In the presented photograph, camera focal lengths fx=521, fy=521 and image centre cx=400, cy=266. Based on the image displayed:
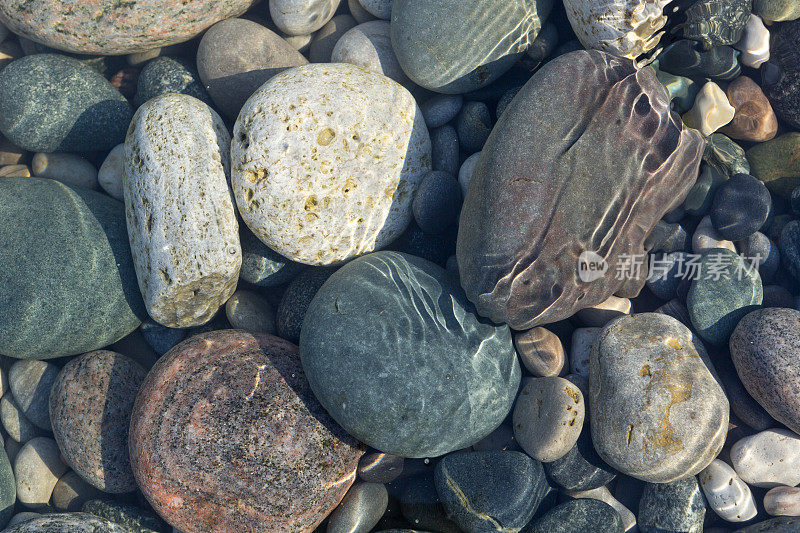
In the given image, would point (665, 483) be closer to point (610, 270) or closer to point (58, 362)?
point (610, 270)

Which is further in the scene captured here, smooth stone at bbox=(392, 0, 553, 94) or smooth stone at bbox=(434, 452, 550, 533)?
smooth stone at bbox=(392, 0, 553, 94)

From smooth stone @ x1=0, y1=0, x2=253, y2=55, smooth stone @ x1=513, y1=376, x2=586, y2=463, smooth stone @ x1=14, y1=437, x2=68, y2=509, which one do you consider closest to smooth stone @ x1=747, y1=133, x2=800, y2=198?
smooth stone @ x1=513, y1=376, x2=586, y2=463

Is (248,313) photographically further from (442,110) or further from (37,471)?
(442,110)

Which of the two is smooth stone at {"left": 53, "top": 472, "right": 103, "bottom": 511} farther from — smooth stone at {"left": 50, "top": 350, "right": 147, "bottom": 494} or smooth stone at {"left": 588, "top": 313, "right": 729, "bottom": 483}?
smooth stone at {"left": 588, "top": 313, "right": 729, "bottom": 483}

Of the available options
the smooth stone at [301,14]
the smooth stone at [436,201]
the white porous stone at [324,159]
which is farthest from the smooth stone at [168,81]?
the smooth stone at [436,201]

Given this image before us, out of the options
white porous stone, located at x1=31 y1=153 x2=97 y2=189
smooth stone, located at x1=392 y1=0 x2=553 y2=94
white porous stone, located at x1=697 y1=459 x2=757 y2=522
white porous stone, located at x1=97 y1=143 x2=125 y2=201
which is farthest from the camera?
white porous stone, located at x1=31 y1=153 x2=97 y2=189

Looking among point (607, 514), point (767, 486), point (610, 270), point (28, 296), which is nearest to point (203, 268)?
point (28, 296)
